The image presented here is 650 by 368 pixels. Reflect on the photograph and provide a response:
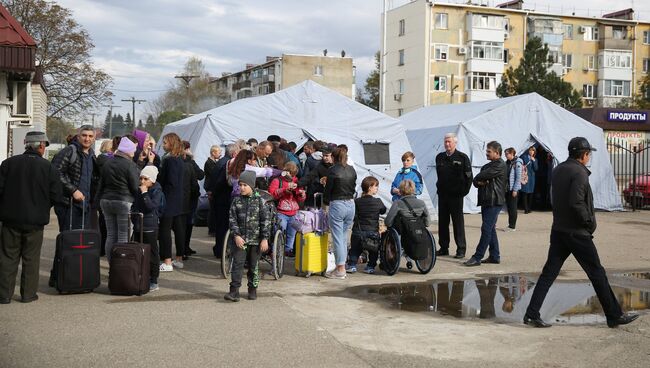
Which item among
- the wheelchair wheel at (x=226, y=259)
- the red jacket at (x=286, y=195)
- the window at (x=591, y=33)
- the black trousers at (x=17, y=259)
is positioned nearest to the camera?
the black trousers at (x=17, y=259)

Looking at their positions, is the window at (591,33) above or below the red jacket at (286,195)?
above

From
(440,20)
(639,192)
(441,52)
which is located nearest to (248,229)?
(639,192)

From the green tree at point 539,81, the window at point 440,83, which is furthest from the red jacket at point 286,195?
→ the window at point 440,83

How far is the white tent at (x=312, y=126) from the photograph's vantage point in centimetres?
1856

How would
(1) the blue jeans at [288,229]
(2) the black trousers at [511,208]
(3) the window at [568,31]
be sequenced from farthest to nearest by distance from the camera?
1. (3) the window at [568,31]
2. (2) the black trousers at [511,208]
3. (1) the blue jeans at [288,229]

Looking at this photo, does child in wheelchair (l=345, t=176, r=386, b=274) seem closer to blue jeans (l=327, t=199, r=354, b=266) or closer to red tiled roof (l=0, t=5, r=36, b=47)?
blue jeans (l=327, t=199, r=354, b=266)

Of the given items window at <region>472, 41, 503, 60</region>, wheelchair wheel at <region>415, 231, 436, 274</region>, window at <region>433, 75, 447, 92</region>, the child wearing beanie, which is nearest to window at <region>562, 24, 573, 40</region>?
window at <region>472, 41, 503, 60</region>

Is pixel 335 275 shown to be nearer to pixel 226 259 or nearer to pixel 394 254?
pixel 394 254

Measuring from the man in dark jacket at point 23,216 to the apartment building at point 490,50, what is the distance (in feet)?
180

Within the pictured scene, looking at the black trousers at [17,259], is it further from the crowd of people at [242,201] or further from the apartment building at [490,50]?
the apartment building at [490,50]

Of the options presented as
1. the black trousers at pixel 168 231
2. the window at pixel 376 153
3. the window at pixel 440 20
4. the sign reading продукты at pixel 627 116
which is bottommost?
the black trousers at pixel 168 231

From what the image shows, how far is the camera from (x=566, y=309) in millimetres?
8461

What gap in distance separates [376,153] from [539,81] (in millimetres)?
36208

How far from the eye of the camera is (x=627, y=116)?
138ft
